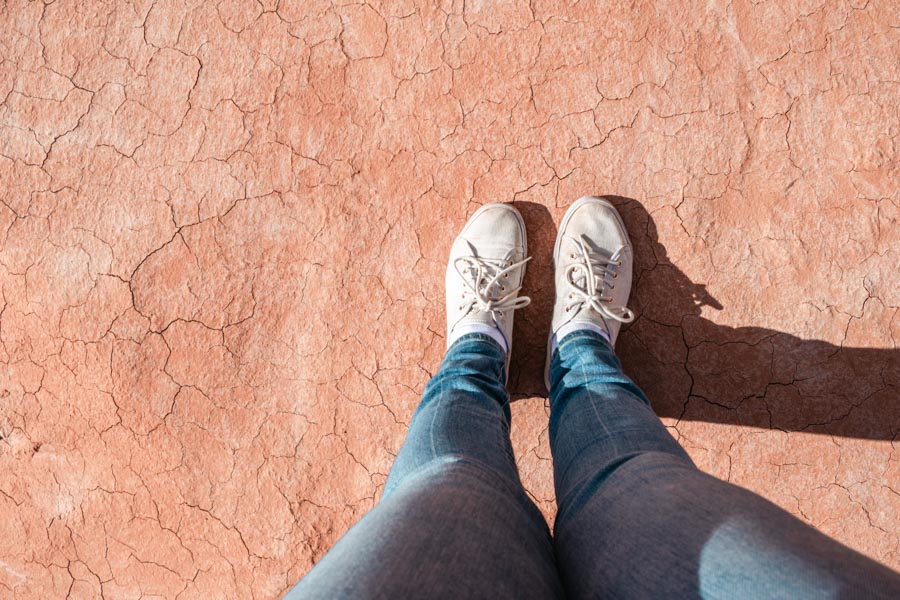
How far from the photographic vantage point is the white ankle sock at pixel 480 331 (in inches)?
56.2

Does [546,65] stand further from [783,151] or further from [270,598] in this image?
[270,598]

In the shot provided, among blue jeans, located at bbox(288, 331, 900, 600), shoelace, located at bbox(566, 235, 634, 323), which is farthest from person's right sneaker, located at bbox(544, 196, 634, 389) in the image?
blue jeans, located at bbox(288, 331, 900, 600)

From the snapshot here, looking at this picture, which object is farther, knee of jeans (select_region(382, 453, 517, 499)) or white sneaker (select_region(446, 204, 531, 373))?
white sneaker (select_region(446, 204, 531, 373))

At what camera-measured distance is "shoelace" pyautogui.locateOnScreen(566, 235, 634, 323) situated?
4.75 ft

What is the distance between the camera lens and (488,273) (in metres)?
1.49

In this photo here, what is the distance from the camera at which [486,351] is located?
1382 millimetres

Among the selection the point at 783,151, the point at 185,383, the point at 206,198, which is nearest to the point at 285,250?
the point at 206,198

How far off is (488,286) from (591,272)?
0.28m

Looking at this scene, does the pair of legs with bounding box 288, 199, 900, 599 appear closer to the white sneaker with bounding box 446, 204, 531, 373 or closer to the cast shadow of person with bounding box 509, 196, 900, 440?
the white sneaker with bounding box 446, 204, 531, 373

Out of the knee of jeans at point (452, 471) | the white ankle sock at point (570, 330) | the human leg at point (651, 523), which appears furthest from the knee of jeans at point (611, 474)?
Result: the white ankle sock at point (570, 330)

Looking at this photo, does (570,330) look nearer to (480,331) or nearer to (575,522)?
(480,331)

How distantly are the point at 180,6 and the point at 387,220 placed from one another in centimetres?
88

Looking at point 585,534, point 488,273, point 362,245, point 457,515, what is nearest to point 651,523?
point 585,534

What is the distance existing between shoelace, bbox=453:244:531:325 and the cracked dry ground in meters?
0.09
